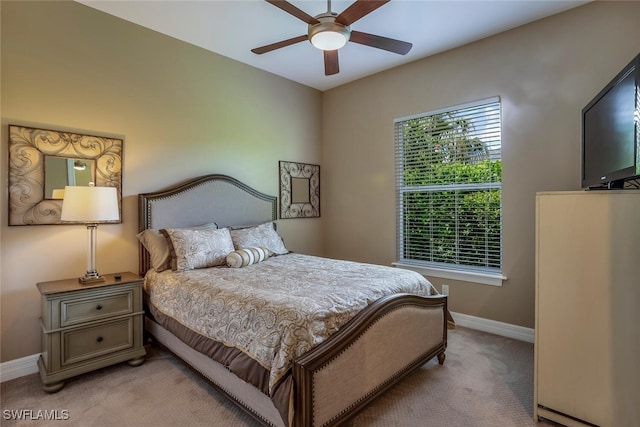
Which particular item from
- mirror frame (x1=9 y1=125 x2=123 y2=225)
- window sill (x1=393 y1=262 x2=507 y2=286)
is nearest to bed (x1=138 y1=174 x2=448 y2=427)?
mirror frame (x1=9 y1=125 x2=123 y2=225)

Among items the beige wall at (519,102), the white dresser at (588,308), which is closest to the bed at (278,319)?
the white dresser at (588,308)

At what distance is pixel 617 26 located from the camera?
102 inches

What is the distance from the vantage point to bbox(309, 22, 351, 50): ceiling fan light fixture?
224 centimetres

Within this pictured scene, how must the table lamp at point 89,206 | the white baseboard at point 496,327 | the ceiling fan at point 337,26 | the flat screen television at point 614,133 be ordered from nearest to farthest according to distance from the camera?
the flat screen television at point 614,133, the ceiling fan at point 337,26, the table lamp at point 89,206, the white baseboard at point 496,327

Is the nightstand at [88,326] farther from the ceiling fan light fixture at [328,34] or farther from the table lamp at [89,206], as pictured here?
the ceiling fan light fixture at [328,34]

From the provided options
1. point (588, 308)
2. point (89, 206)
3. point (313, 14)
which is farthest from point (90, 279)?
point (588, 308)

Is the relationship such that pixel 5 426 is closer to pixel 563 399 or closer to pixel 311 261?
pixel 311 261

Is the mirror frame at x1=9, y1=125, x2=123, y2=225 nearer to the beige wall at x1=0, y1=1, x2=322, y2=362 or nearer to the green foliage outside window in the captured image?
the beige wall at x1=0, y1=1, x2=322, y2=362

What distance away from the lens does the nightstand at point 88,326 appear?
7.22ft

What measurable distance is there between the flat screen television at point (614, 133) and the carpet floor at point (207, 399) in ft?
4.84

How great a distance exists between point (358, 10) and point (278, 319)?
1960 millimetres

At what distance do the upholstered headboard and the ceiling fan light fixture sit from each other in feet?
6.02

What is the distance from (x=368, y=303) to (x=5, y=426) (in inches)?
87.2

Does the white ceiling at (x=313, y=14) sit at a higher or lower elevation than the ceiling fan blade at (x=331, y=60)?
higher
